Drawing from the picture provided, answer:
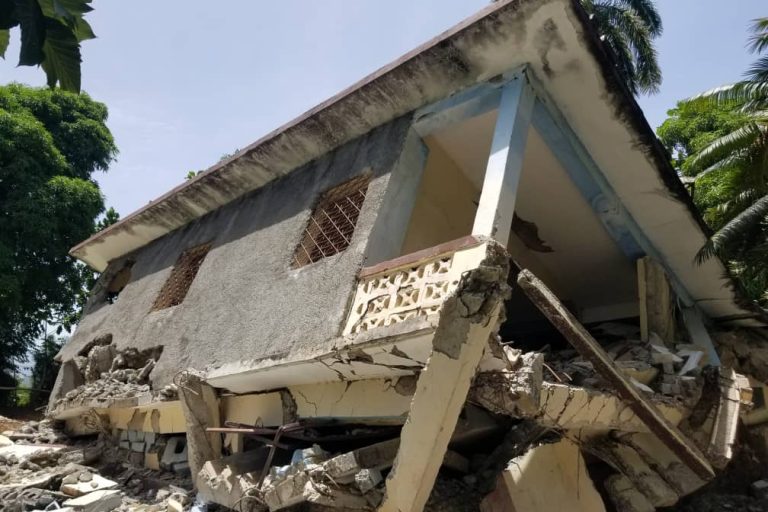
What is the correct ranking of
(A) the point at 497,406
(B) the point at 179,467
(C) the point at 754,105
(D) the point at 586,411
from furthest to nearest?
(C) the point at 754,105 → (B) the point at 179,467 → (D) the point at 586,411 → (A) the point at 497,406

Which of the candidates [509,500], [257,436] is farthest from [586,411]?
[257,436]

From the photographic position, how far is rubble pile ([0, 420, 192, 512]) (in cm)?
522

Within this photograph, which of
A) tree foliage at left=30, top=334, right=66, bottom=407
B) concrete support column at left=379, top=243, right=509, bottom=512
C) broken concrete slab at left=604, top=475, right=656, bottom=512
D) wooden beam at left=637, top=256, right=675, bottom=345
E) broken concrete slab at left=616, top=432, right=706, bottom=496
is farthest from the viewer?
tree foliage at left=30, top=334, right=66, bottom=407

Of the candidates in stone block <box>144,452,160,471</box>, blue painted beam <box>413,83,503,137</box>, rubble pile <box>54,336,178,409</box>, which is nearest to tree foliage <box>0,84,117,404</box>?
rubble pile <box>54,336,178,409</box>

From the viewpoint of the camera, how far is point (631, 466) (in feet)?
15.9

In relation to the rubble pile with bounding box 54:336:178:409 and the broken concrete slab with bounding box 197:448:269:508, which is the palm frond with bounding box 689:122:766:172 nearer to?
the broken concrete slab with bounding box 197:448:269:508

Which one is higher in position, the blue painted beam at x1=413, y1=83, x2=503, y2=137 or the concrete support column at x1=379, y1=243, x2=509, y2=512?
the blue painted beam at x1=413, y1=83, x2=503, y2=137

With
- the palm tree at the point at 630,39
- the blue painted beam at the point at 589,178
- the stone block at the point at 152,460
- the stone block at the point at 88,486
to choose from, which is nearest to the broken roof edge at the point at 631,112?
the blue painted beam at the point at 589,178

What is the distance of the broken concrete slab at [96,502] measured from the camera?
5.19 meters

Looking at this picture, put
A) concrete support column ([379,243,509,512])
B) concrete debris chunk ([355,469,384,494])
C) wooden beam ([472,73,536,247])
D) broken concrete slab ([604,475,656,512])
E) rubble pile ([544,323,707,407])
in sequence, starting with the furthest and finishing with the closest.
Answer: rubble pile ([544,323,707,407]), broken concrete slab ([604,475,656,512]), wooden beam ([472,73,536,247]), concrete debris chunk ([355,469,384,494]), concrete support column ([379,243,509,512])

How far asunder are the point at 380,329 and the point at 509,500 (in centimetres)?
160

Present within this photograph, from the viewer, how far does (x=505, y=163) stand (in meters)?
4.10

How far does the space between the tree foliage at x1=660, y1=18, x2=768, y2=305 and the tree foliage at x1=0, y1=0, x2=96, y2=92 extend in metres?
8.03

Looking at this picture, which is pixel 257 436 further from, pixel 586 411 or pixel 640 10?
pixel 640 10
